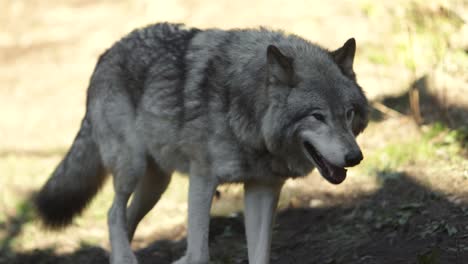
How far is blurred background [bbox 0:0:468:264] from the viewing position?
595 cm

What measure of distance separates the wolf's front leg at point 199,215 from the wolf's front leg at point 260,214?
0.24m

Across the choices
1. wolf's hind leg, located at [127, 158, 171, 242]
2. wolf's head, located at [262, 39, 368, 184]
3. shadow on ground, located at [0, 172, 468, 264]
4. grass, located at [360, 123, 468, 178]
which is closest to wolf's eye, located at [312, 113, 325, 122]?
wolf's head, located at [262, 39, 368, 184]

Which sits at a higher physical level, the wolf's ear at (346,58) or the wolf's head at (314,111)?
the wolf's ear at (346,58)

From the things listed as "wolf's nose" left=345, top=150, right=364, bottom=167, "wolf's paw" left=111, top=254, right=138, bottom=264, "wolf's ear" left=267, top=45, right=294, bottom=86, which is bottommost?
"wolf's paw" left=111, top=254, right=138, bottom=264

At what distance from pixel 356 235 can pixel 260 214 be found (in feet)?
3.84

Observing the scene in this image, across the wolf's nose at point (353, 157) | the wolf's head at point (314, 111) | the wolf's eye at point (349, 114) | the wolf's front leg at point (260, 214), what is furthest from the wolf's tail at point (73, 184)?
the wolf's nose at point (353, 157)

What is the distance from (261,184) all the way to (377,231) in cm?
128

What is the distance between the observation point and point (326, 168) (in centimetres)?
442

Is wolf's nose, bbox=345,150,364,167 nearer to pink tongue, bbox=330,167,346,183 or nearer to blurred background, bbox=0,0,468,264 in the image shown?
pink tongue, bbox=330,167,346,183

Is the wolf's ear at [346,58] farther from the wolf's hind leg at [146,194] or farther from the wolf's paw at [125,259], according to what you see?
the wolf's paw at [125,259]

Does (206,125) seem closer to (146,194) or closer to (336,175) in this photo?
(336,175)

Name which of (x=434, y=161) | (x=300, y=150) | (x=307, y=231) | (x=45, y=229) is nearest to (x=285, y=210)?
(x=307, y=231)

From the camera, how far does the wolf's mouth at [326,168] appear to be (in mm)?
4379

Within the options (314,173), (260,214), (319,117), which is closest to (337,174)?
(319,117)
